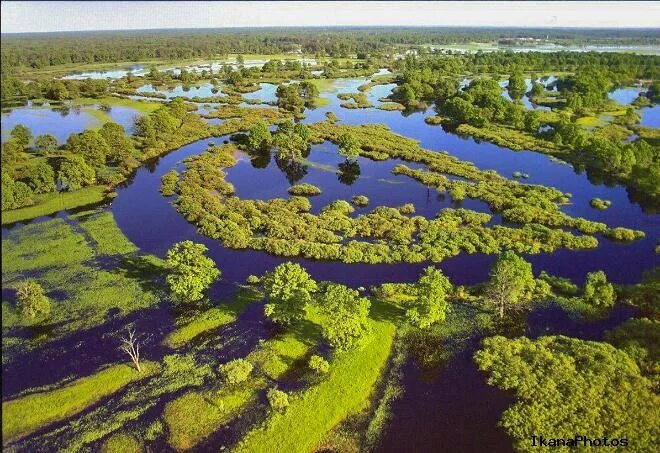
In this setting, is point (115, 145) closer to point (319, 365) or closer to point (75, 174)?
point (75, 174)

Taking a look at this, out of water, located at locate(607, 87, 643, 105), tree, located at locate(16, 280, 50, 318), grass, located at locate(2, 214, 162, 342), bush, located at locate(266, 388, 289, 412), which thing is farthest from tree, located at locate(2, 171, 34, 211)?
water, located at locate(607, 87, 643, 105)

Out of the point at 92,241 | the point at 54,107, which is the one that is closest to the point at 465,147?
the point at 92,241

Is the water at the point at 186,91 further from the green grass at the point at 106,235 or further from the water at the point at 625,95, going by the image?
the water at the point at 625,95

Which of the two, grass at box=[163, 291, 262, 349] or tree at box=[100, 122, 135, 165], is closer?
grass at box=[163, 291, 262, 349]

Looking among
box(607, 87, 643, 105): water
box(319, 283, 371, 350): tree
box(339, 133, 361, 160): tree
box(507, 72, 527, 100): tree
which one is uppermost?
box(507, 72, 527, 100): tree

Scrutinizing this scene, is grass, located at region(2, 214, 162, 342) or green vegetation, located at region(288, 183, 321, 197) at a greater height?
green vegetation, located at region(288, 183, 321, 197)

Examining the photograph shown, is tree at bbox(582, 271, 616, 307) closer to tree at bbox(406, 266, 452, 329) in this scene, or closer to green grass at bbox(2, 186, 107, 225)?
tree at bbox(406, 266, 452, 329)

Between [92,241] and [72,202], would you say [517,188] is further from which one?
[72,202]

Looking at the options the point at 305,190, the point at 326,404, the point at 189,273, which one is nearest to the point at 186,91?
the point at 305,190
